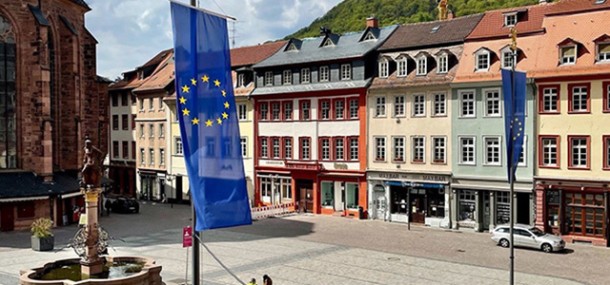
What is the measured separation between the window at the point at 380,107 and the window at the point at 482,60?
694 cm

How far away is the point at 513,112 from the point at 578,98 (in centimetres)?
1616

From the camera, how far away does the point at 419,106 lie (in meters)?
40.3

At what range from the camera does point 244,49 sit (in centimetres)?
5644

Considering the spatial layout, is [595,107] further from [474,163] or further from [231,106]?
[231,106]

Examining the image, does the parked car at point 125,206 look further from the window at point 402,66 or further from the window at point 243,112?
the window at point 402,66

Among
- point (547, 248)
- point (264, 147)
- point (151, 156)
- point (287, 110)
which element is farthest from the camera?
point (151, 156)

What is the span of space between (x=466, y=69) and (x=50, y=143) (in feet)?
86.0

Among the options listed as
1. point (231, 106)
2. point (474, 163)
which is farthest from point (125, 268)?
point (474, 163)

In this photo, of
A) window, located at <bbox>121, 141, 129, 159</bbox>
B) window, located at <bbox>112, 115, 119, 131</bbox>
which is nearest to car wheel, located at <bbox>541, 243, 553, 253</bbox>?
window, located at <bbox>121, 141, 129, 159</bbox>

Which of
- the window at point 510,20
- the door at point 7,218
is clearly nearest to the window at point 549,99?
the window at point 510,20

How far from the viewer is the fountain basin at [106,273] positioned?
18.7 m

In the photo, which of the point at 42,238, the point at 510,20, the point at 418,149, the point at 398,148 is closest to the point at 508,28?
the point at 510,20

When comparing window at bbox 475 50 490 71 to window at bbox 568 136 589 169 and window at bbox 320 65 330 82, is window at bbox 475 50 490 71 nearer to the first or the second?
window at bbox 568 136 589 169

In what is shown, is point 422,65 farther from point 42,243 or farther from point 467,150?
point 42,243
